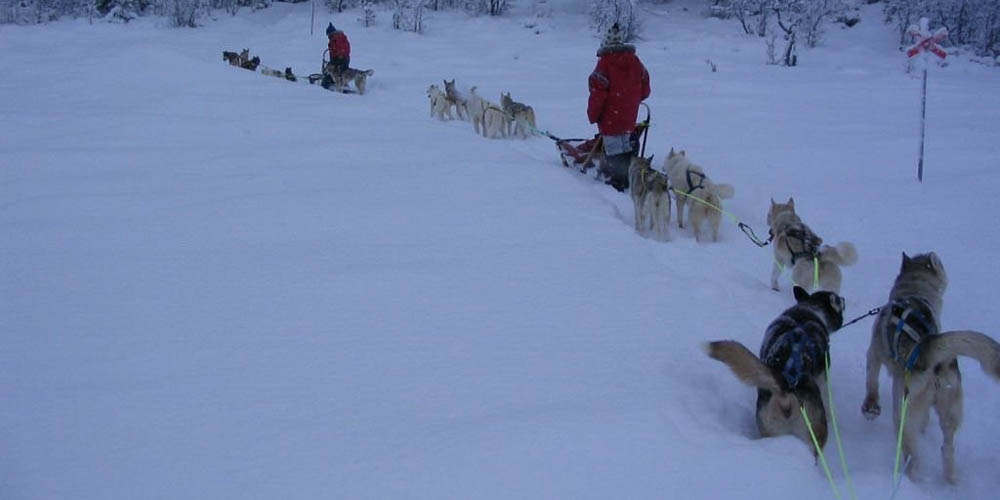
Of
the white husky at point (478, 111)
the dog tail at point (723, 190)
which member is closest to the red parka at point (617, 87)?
the dog tail at point (723, 190)

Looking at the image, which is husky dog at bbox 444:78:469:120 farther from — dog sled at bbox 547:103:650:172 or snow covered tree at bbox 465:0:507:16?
snow covered tree at bbox 465:0:507:16

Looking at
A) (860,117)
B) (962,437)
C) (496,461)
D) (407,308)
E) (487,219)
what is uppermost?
(860,117)

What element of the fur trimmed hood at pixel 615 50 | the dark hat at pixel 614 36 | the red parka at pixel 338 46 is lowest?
the fur trimmed hood at pixel 615 50

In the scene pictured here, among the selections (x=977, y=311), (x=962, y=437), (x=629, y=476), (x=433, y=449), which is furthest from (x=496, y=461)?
(x=977, y=311)

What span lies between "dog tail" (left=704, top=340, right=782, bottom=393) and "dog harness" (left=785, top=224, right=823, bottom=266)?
5.88 ft

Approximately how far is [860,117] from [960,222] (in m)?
4.22

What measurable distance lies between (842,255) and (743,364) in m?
1.95

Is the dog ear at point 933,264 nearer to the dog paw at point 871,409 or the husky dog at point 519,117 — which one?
the dog paw at point 871,409

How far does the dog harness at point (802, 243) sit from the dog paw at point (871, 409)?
121cm

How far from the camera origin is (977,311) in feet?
12.4

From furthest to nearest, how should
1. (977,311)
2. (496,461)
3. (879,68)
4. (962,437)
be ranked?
(879,68) → (977,311) → (962,437) → (496,461)

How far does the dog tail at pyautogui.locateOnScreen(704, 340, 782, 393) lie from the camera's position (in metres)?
2.19

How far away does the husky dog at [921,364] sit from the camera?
6.97ft

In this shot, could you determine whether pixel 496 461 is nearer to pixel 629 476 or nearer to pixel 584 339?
pixel 629 476
